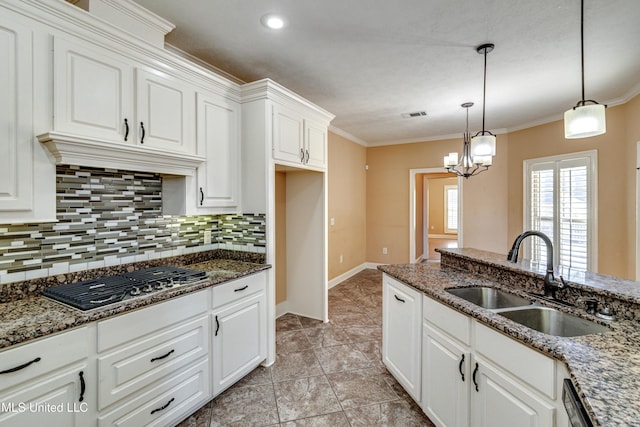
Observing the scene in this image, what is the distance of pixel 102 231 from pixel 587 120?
10.2 ft

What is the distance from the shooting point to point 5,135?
1421 mm

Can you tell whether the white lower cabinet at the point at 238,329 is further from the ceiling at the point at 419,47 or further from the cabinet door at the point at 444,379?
the ceiling at the point at 419,47

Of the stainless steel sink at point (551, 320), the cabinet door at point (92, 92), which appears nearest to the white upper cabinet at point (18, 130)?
the cabinet door at point (92, 92)

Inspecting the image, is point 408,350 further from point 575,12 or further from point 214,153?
point 575,12

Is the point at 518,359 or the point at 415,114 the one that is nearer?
the point at 518,359

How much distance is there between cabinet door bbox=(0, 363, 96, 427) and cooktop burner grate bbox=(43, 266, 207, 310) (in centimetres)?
32

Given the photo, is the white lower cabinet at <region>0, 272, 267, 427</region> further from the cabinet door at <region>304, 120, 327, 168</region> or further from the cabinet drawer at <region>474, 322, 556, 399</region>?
the cabinet drawer at <region>474, 322, 556, 399</region>

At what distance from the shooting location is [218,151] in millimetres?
2518

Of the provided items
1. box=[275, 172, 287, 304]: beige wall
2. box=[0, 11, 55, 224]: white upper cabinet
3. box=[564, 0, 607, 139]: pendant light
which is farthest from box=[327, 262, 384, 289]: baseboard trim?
box=[0, 11, 55, 224]: white upper cabinet

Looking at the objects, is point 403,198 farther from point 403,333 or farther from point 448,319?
point 448,319

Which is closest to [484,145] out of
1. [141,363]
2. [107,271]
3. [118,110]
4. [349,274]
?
[118,110]

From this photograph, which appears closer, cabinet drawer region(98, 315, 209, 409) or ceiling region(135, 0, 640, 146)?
cabinet drawer region(98, 315, 209, 409)

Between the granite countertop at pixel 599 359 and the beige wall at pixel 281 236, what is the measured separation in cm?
232

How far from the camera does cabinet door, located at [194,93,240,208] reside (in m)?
2.38
